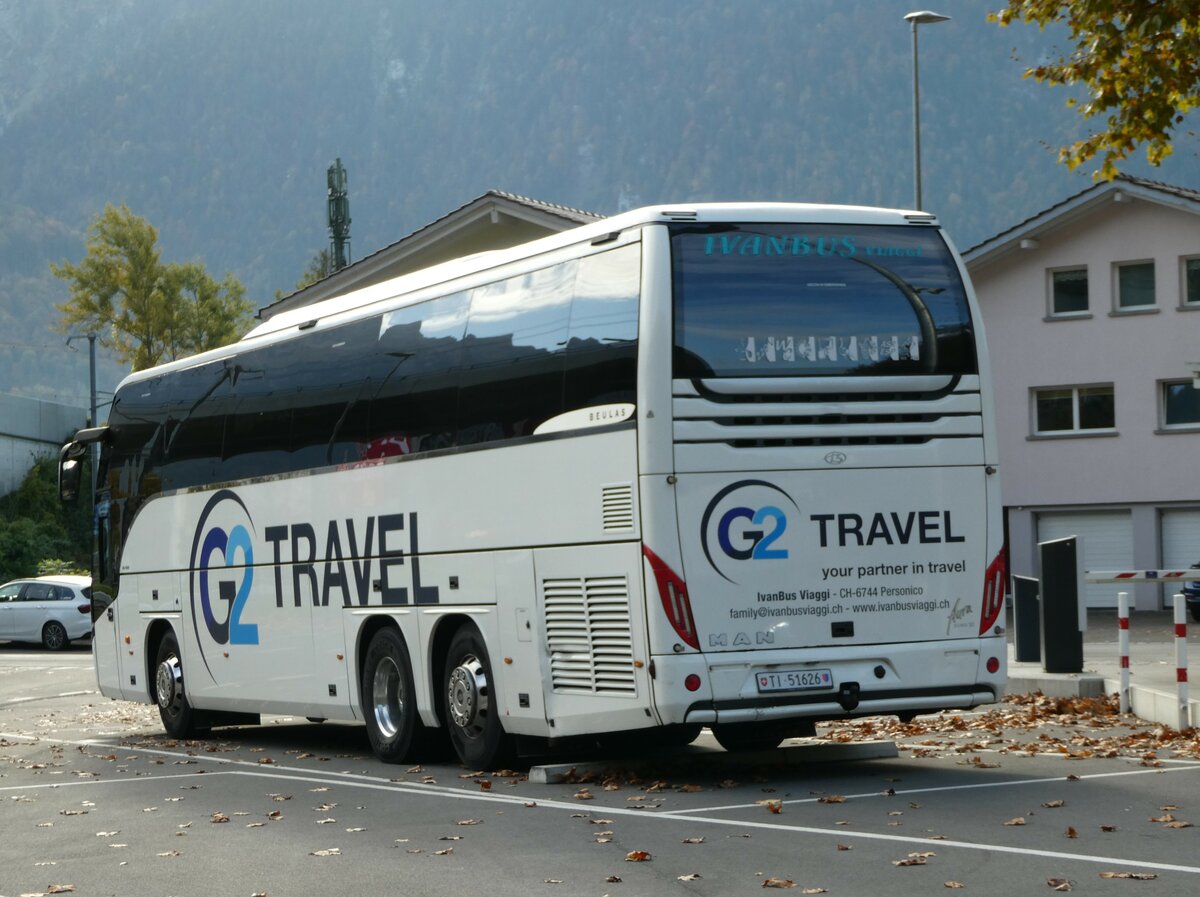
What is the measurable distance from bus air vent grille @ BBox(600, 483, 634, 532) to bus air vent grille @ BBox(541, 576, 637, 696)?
33cm

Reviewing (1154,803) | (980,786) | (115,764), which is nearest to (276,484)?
(115,764)

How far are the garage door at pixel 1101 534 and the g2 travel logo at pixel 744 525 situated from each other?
3616 cm

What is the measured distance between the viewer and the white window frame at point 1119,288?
46719mm

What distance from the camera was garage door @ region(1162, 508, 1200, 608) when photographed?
46406 mm

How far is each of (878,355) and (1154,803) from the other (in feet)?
10.8

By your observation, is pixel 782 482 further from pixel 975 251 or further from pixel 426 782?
pixel 975 251

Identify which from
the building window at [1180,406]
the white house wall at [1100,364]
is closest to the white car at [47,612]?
the white house wall at [1100,364]

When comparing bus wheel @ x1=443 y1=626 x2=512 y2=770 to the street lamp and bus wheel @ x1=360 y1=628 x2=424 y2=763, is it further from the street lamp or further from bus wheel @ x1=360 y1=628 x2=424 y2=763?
the street lamp

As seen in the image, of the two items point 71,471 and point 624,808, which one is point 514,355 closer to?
point 624,808

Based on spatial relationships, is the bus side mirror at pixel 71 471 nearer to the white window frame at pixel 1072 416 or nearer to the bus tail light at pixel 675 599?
the bus tail light at pixel 675 599

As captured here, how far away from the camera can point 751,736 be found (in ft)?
49.8

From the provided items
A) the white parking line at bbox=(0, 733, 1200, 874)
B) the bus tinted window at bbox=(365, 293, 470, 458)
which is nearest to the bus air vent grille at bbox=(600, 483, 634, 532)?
the white parking line at bbox=(0, 733, 1200, 874)

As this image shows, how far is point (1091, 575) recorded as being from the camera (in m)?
20.0

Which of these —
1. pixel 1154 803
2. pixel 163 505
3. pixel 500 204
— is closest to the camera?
pixel 1154 803
